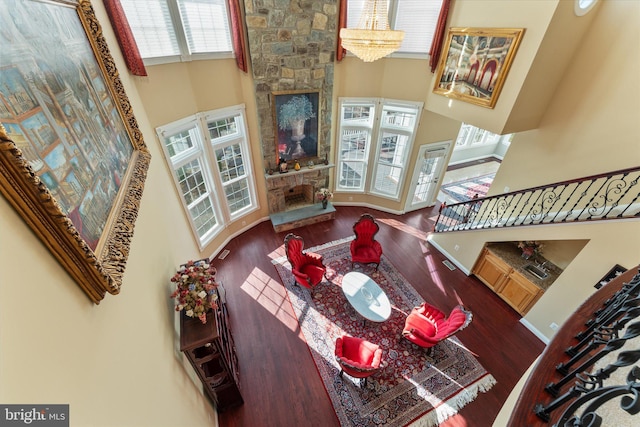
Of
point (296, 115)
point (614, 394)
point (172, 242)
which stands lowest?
point (172, 242)

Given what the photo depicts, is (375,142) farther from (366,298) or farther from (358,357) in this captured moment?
(358,357)

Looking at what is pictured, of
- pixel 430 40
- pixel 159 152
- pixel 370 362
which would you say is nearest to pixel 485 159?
pixel 430 40

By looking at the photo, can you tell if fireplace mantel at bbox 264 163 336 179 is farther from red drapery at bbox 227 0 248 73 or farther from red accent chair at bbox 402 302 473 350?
red accent chair at bbox 402 302 473 350

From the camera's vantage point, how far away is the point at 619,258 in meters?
3.62

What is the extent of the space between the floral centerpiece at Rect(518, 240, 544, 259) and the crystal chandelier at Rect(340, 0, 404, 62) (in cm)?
456

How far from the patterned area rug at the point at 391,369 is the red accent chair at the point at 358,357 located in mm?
314

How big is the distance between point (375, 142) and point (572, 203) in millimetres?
4083

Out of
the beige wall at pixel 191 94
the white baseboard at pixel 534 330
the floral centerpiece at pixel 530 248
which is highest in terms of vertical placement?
the beige wall at pixel 191 94

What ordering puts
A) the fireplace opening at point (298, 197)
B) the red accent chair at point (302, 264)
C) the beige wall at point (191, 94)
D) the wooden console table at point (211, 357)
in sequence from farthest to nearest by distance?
the fireplace opening at point (298, 197) < the red accent chair at point (302, 264) < the beige wall at point (191, 94) < the wooden console table at point (211, 357)

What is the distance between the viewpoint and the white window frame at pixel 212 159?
14.8ft

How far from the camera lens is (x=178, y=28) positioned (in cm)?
411

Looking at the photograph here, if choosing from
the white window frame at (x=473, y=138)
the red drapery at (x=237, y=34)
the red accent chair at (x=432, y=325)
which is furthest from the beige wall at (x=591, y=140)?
the white window frame at (x=473, y=138)

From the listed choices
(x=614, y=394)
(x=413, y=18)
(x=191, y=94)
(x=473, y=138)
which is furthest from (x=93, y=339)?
(x=473, y=138)

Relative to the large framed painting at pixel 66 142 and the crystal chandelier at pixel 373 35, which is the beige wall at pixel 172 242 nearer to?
the large framed painting at pixel 66 142
